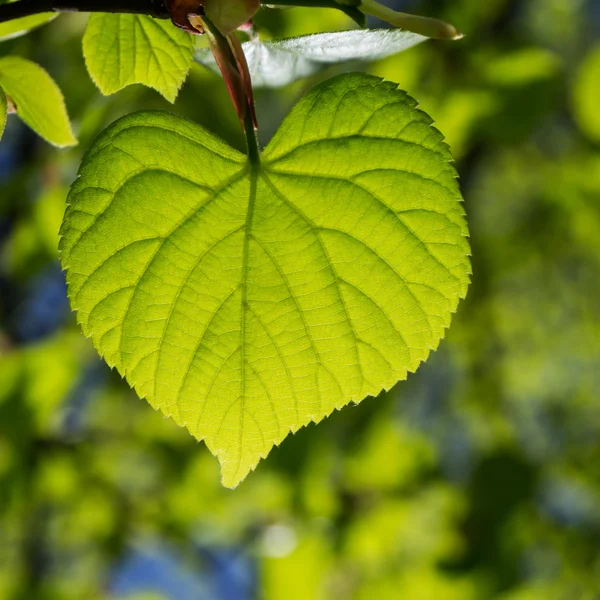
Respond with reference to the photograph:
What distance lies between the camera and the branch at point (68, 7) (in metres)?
0.53

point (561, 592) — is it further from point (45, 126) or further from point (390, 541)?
point (45, 126)

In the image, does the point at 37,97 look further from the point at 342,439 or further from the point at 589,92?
the point at 342,439

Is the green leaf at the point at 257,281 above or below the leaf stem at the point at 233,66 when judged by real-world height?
below

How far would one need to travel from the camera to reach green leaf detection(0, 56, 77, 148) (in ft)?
2.27

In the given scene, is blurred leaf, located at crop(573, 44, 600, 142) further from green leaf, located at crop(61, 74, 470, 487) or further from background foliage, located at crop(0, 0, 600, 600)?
green leaf, located at crop(61, 74, 470, 487)

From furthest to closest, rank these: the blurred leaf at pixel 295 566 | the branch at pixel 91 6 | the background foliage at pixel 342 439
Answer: the blurred leaf at pixel 295 566 → the background foliage at pixel 342 439 → the branch at pixel 91 6

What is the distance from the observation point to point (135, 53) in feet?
2.34

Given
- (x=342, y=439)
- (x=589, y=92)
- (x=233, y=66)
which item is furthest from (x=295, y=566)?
(x=233, y=66)

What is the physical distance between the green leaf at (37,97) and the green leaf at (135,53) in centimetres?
5

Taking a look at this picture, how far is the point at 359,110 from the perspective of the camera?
0.59 metres

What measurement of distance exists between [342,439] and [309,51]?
7.41ft

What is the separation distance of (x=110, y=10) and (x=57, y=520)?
392cm

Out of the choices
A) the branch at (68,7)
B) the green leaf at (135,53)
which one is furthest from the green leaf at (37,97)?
the branch at (68,7)

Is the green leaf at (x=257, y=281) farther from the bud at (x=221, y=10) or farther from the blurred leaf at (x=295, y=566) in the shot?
the blurred leaf at (x=295, y=566)
